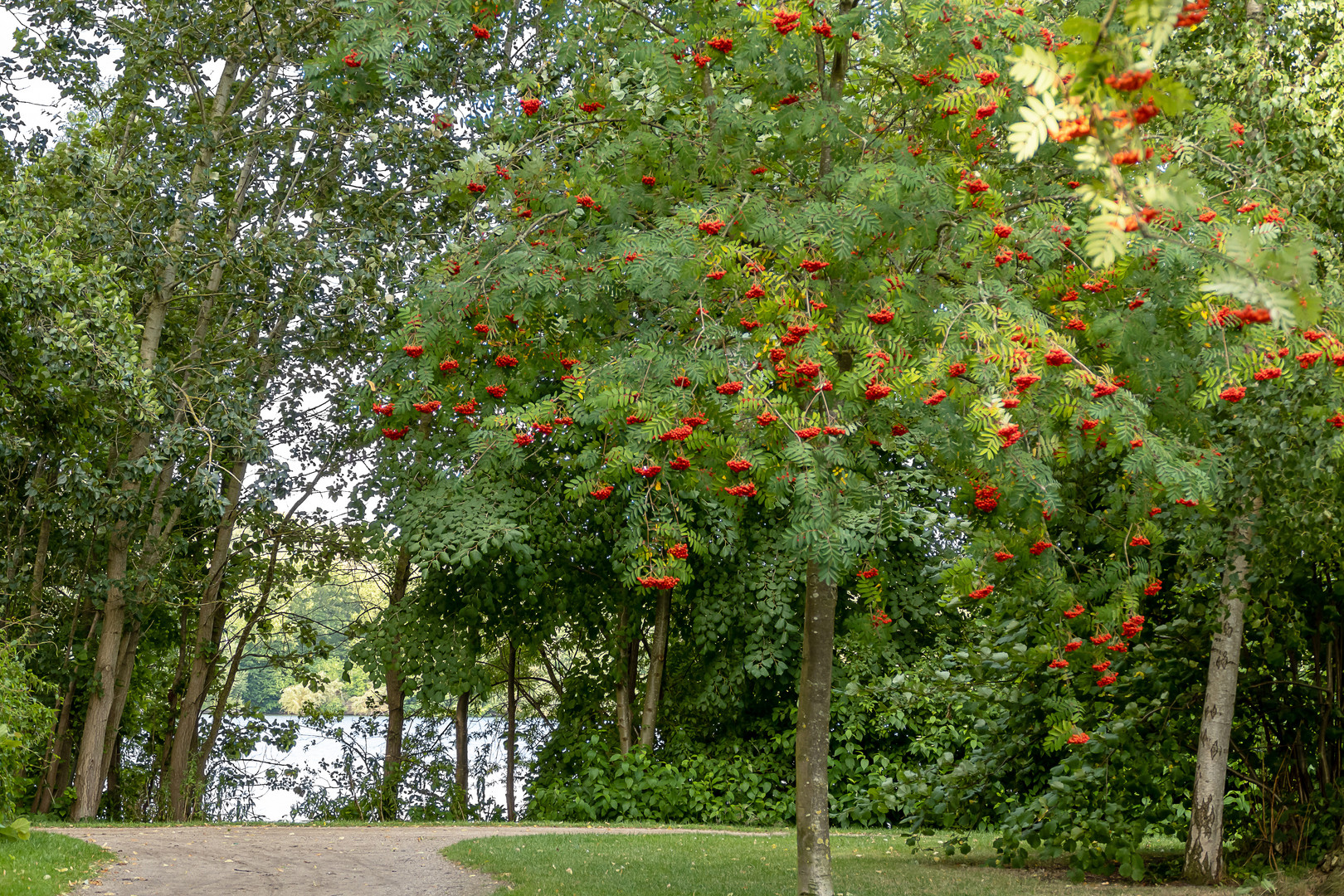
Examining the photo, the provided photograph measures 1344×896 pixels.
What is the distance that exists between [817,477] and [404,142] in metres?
9.49

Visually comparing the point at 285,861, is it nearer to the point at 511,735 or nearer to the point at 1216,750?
the point at 1216,750

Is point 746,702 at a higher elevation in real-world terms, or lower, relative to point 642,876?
higher

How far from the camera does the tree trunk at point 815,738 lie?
19.8 ft

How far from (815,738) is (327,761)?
1251 centimetres

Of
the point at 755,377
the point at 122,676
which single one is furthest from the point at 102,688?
the point at 755,377

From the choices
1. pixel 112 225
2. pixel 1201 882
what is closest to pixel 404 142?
pixel 112 225

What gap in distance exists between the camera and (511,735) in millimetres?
16656

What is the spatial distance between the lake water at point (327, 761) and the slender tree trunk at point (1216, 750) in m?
10.6

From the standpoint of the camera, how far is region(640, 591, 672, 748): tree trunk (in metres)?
13.6

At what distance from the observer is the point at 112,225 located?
37.8 ft

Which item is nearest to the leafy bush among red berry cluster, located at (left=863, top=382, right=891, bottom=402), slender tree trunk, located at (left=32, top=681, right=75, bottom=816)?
slender tree trunk, located at (left=32, top=681, right=75, bottom=816)

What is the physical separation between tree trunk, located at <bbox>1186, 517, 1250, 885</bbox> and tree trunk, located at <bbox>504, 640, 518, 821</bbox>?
10.4 metres

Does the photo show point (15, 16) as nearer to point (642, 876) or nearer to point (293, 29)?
point (293, 29)

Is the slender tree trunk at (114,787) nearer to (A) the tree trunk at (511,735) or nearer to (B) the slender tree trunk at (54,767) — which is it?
(B) the slender tree trunk at (54,767)
